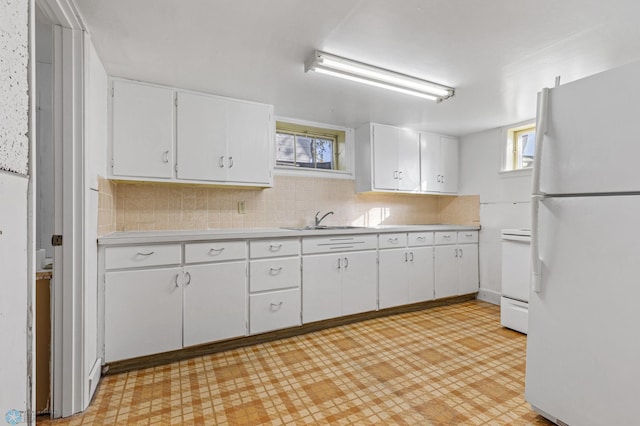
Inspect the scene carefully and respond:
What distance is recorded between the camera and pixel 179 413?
1.69m

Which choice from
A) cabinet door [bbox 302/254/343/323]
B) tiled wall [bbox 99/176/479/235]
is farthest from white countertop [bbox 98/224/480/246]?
cabinet door [bbox 302/254/343/323]

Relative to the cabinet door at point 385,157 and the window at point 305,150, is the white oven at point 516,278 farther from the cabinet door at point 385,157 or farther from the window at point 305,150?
the window at point 305,150

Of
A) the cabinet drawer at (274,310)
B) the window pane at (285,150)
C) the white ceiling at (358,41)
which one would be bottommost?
the cabinet drawer at (274,310)

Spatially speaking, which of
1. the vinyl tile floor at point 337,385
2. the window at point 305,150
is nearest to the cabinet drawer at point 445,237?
the vinyl tile floor at point 337,385

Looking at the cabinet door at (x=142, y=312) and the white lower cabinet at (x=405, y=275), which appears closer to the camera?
the cabinet door at (x=142, y=312)

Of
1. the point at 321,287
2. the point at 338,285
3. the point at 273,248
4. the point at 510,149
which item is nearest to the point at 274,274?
the point at 273,248

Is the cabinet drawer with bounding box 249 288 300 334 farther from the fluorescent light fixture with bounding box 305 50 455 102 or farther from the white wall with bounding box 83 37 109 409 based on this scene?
the fluorescent light fixture with bounding box 305 50 455 102

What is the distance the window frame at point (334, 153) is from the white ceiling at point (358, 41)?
0.65 m

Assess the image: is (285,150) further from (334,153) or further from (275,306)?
(275,306)

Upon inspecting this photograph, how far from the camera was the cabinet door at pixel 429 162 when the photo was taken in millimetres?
3992

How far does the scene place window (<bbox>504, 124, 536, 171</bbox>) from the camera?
11.8ft

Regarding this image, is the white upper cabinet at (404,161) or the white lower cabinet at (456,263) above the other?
the white upper cabinet at (404,161)

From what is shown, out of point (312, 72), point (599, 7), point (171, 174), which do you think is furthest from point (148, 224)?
point (599, 7)

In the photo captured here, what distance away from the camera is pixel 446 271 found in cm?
370
